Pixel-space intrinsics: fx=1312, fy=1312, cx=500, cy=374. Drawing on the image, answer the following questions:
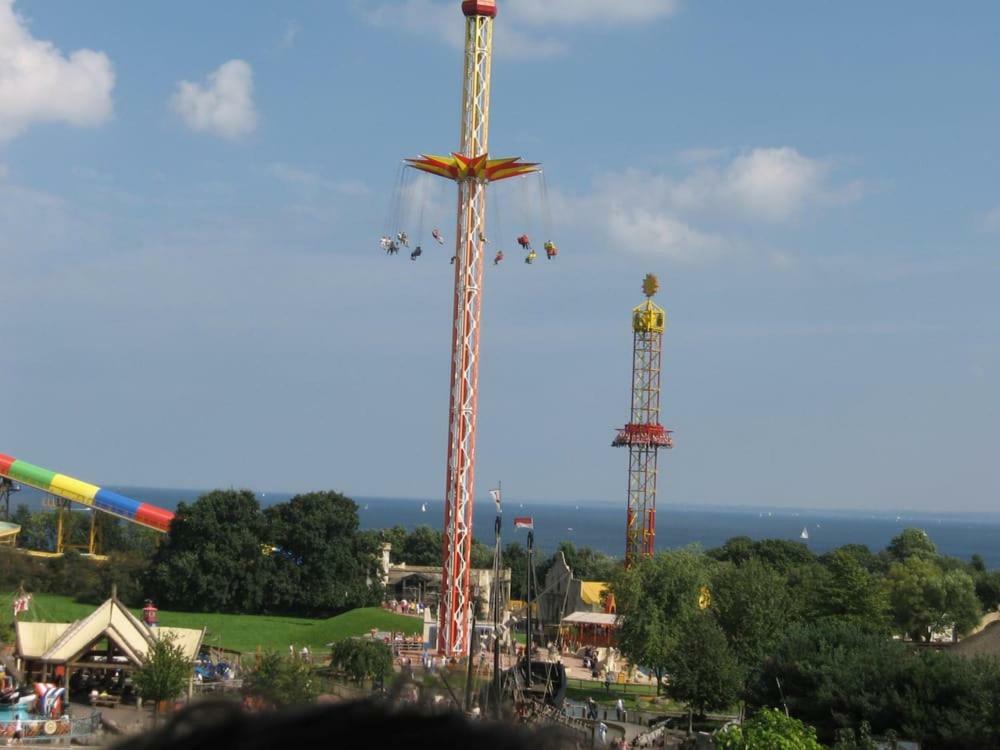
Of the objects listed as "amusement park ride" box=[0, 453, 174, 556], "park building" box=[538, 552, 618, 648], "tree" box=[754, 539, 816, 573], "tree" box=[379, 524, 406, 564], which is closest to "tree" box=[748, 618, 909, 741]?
"park building" box=[538, 552, 618, 648]

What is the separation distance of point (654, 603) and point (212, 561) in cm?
1983

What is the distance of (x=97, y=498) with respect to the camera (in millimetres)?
62062

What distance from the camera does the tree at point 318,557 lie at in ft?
178

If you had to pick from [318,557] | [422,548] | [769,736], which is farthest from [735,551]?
[769,736]

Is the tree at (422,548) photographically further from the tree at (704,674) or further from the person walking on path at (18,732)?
the person walking on path at (18,732)

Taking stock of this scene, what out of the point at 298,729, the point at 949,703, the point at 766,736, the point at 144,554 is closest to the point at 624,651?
the point at 949,703

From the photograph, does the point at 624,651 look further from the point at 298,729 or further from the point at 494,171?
the point at 298,729

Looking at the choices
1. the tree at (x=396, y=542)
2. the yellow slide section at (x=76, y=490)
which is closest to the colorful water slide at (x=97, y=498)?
the yellow slide section at (x=76, y=490)

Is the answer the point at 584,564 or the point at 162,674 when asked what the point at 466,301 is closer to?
the point at 162,674

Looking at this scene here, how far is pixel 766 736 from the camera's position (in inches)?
931

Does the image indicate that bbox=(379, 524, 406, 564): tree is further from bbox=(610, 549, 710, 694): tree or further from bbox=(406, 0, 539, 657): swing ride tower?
bbox=(406, 0, 539, 657): swing ride tower

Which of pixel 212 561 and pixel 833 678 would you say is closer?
pixel 833 678

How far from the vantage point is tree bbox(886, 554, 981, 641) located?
5144 cm

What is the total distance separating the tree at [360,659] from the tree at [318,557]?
63.6 feet
